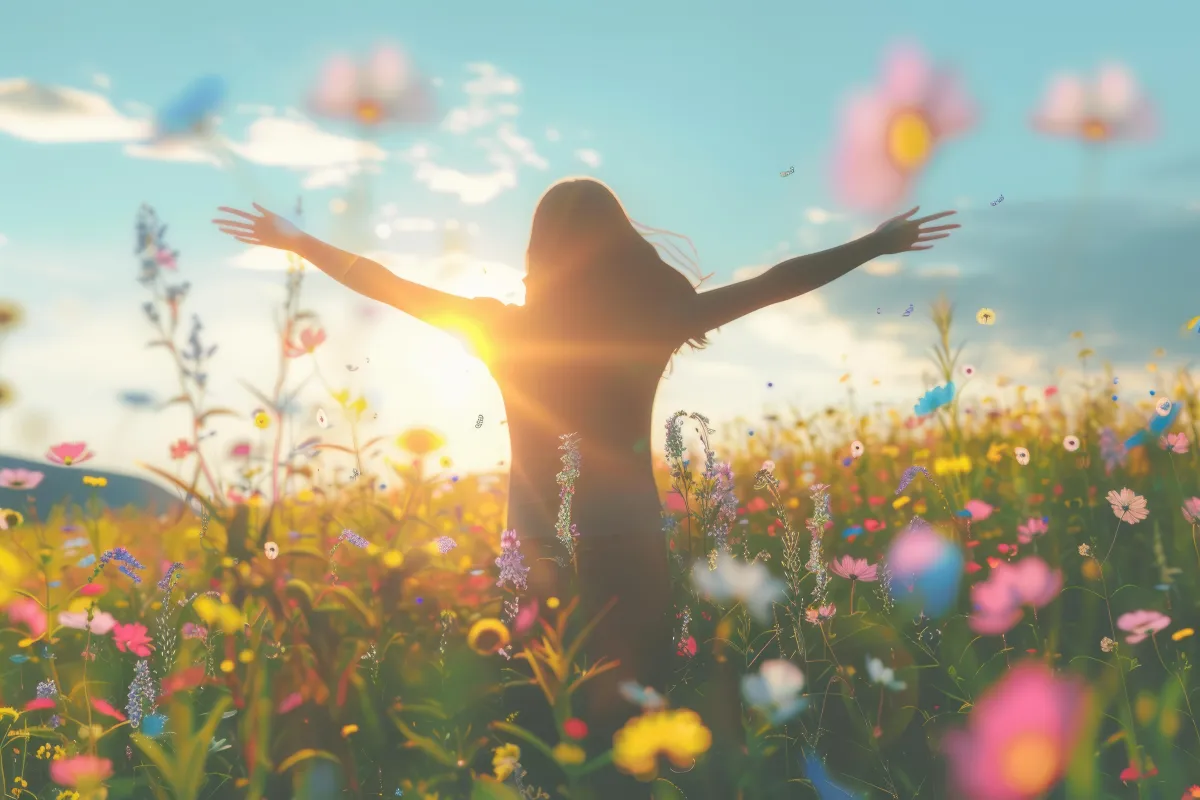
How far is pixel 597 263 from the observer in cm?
319

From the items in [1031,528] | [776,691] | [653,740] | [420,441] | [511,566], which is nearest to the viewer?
[653,740]

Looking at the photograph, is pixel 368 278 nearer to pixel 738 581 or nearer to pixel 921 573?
pixel 738 581

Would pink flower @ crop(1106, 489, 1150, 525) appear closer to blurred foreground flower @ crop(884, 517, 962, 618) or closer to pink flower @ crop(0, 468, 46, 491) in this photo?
blurred foreground flower @ crop(884, 517, 962, 618)

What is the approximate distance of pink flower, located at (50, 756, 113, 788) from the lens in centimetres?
225

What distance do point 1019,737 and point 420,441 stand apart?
2.43 meters

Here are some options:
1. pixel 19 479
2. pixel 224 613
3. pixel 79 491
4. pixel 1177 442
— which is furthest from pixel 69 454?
pixel 79 491

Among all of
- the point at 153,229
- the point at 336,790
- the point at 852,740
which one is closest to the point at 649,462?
the point at 852,740

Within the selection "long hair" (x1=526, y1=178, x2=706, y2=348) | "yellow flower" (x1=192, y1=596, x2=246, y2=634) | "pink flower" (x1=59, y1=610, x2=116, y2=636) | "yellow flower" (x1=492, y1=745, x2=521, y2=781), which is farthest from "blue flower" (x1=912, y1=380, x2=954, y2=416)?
"pink flower" (x1=59, y1=610, x2=116, y2=636)

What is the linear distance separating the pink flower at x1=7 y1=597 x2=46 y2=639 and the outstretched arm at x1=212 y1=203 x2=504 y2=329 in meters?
1.48

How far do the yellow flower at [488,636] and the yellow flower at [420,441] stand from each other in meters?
1.07

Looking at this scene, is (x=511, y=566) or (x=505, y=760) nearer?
(x=505, y=760)

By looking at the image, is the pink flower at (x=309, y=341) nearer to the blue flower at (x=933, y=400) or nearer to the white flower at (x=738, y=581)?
the white flower at (x=738, y=581)

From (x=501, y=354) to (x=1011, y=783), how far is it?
78.3 inches

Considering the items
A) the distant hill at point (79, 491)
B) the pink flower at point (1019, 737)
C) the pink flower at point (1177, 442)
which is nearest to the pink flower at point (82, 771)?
the pink flower at point (1019, 737)
